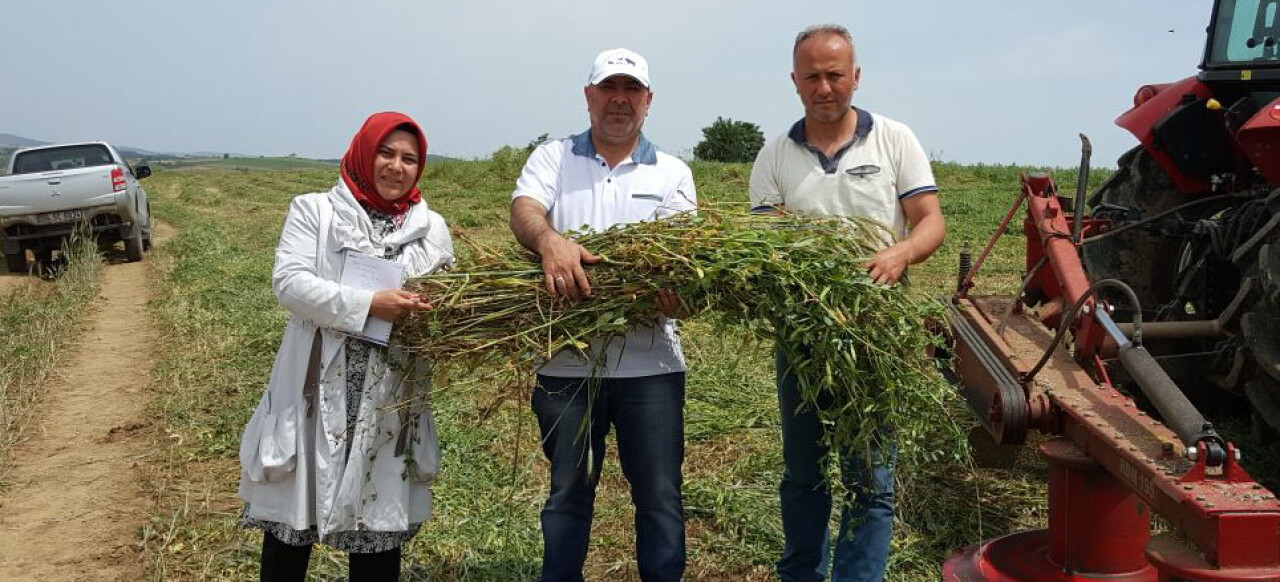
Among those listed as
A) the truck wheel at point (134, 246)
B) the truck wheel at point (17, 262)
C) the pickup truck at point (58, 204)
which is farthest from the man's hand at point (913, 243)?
the truck wheel at point (17, 262)

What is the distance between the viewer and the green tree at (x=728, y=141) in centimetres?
4041

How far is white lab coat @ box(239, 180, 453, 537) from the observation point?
269cm

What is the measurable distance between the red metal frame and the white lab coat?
5.75ft

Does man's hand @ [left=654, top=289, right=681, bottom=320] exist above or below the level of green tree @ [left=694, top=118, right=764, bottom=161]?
below

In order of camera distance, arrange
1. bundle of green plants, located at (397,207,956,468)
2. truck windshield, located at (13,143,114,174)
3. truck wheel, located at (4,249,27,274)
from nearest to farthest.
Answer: bundle of green plants, located at (397,207,956,468) → truck wheel, located at (4,249,27,274) → truck windshield, located at (13,143,114,174)

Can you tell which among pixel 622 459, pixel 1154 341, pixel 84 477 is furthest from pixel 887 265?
pixel 84 477

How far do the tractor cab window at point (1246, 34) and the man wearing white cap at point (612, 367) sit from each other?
3.29 metres

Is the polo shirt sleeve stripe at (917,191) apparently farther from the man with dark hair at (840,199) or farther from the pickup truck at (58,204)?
the pickup truck at (58,204)

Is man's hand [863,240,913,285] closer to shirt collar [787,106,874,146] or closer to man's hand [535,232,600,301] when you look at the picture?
shirt collar [787,106,874,146]

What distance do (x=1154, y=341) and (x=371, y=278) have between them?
3.62m

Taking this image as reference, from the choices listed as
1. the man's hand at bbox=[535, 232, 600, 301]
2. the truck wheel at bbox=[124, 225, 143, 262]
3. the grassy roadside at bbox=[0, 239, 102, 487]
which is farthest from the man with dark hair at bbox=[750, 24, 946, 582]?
the truck wheel at bbox=[124, 225, 143, 262]

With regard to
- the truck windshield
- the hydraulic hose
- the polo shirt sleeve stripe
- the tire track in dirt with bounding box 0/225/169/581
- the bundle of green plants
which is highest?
the truck windshield

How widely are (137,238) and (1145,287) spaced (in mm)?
11490

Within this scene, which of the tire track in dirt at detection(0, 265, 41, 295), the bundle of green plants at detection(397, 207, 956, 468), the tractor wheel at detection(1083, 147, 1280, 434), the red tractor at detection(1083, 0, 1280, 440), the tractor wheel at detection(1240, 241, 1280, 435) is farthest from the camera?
the tire track in dirt at detection(0, 265, 41, 295)
